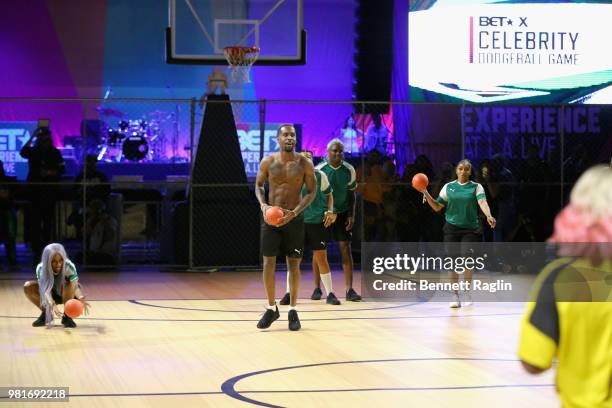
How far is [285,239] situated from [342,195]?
2.96 metres

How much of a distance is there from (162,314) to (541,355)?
1038 centimetres

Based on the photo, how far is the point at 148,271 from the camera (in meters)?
20.1

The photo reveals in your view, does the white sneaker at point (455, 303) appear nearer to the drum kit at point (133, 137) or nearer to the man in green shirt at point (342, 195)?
the man in green shirt at point (342, 195)

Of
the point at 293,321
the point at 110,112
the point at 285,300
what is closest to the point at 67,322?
the point at 293,321

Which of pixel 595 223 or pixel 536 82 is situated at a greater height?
pixel 536 82

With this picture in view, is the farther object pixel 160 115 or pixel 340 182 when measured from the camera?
pixel 160 115

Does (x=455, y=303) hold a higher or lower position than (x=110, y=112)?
lower

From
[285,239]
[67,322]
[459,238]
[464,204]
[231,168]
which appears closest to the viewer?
[67,322]

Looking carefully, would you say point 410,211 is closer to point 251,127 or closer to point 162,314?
point 251,127

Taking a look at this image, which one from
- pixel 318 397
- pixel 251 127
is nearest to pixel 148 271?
pixel 251 127

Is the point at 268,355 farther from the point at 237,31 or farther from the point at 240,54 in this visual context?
the point at 237,31

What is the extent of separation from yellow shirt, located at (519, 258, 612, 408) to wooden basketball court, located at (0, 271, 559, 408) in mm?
4044

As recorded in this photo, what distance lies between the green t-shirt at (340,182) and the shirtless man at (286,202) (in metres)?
2.75

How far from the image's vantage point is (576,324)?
3.89m
